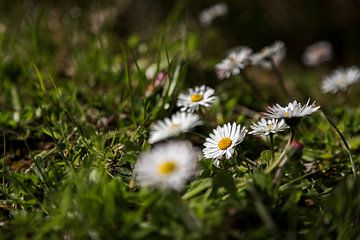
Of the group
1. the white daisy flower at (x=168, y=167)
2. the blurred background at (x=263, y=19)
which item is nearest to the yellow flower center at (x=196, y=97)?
the white daisy flower at (x=168, y=167)

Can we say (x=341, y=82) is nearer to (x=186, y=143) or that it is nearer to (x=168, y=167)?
(x=186, y=143)

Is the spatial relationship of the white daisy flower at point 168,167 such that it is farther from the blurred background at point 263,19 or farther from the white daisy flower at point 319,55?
the blurred background at point 263,19

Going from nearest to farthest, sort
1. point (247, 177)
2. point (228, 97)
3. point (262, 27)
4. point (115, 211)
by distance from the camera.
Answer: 1. point (115, 211)
2. point (247, 177)
3. point (228, 97)
4. point (262, 27)

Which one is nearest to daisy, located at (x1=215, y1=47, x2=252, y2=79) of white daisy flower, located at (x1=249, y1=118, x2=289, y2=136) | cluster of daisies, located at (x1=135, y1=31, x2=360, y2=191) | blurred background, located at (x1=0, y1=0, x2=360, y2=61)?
cluster of daisies, located at (x1=135, y1=31, x2=360, y2=191)

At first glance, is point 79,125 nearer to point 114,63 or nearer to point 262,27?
point 114,63

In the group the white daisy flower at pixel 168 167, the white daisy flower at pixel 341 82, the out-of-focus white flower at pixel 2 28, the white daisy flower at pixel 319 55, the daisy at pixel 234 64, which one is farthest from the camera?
the white daisy flower at pixel 319 55

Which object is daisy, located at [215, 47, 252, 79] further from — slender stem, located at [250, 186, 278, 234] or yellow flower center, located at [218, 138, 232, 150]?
slender stem, located at [250, 186, 278, 234]

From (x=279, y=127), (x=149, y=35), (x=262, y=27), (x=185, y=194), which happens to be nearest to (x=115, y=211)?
(x=185, y=194)
